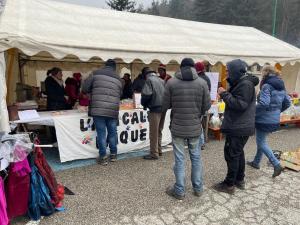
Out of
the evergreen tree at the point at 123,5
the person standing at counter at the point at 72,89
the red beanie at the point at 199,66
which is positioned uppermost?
the evergreen tree at the point at 123,5

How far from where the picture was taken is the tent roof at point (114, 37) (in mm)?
4703

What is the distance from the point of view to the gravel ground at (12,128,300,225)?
3.54m

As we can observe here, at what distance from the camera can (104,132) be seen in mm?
5172

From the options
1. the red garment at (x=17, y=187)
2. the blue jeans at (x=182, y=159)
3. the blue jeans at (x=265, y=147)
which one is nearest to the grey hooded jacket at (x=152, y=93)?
the blue jeans at (x=182, y=159)

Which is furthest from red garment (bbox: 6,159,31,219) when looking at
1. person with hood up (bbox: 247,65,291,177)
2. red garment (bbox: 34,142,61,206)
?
person with hood up (bbox: 247,65,291,177)

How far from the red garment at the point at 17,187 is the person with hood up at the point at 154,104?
250 centimetres

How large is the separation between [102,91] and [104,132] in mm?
707

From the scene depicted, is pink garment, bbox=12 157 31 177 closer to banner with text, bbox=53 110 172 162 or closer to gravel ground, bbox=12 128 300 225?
gravel ground, bbox=12 128 300 225

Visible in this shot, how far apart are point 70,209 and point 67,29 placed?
10.6 ft

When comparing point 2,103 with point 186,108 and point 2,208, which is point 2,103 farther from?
point 186,108

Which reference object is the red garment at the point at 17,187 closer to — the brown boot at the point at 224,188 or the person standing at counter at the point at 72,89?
the brown boot at the point at 224,188

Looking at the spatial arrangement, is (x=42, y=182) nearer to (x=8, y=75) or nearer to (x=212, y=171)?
(x=212, y=171)

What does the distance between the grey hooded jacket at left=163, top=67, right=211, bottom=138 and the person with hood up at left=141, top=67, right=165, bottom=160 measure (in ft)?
4.47

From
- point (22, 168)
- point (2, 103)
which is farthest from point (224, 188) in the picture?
point (2, 103)
